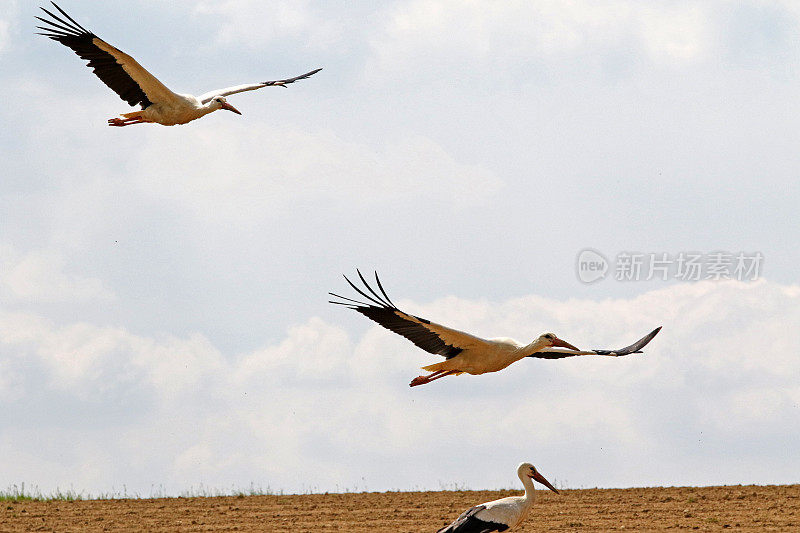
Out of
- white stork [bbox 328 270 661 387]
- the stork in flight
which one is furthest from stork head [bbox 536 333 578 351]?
the stork in flight

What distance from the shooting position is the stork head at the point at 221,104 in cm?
1655

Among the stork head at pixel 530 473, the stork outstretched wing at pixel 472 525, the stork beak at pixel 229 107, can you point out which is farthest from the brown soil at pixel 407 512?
the stork beak at pixel 229 107

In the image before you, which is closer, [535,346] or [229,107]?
[535,346]

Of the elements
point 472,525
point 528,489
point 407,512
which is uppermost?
point 407,512

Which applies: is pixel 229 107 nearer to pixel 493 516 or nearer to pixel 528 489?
pixel 528 489

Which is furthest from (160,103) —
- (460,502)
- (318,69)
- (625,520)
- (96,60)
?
(625,520)

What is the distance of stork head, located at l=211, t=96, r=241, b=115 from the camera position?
54.3 feet

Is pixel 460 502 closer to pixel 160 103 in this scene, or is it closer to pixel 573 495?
pixel 573 495

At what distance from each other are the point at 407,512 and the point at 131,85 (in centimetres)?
626

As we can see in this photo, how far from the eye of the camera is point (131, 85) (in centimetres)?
1598

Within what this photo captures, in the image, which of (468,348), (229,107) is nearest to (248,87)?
(229,107)

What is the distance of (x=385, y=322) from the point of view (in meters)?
13.3

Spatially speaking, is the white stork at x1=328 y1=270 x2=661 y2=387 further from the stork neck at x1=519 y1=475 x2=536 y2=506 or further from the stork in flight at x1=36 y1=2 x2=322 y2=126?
the stork in flight at x1=36 y1=2 x2=322 y2=126

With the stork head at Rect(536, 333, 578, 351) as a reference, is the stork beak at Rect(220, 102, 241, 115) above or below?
above
